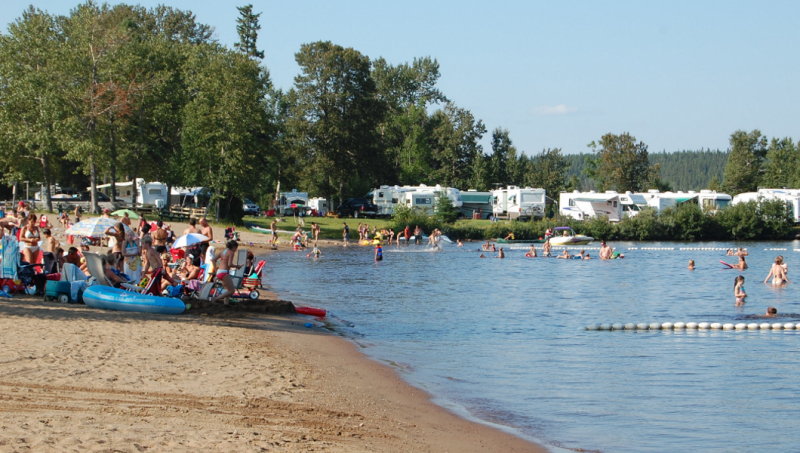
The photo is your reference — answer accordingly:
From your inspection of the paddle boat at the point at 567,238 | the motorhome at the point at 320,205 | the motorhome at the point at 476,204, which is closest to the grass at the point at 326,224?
the motorhome at the point at 320,205

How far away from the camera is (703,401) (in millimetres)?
9047

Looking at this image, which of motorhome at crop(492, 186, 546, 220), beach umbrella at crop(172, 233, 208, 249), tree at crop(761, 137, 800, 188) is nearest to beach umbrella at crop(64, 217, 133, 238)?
beach umbrella at crop(172, 233, 208, 249)

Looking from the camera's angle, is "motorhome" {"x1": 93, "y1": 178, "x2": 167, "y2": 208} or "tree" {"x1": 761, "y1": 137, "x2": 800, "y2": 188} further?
"tree" {"x1": 761, "y1": 137, "x2": 800, "y2": 188}

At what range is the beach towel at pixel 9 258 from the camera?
41.4 ft

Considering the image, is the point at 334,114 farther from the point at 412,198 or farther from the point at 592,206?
the point at 592,206

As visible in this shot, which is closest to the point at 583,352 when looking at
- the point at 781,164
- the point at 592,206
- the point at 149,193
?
the point at 149,193

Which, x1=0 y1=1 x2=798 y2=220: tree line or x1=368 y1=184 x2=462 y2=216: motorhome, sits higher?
x1=0 y1=1 x2=798 y2=220: tree line

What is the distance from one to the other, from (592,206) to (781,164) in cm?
3290

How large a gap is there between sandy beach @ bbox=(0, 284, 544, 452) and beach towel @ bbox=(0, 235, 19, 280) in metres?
1.59

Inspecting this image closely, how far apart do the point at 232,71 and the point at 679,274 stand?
26.9 meters

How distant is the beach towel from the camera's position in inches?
497

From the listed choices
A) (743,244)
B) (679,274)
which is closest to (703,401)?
(679,274)

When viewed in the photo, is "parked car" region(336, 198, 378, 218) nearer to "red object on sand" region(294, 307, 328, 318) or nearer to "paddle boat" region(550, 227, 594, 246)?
"paddle boat" region(550, 227, 594, 246)

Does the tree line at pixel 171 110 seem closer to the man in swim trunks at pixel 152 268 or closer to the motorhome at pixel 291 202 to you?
the motorhome at pixel 291 202
